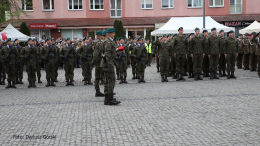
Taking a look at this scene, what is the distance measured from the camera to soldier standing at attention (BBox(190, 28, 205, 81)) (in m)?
16.2

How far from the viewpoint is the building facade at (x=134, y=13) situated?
39.7m

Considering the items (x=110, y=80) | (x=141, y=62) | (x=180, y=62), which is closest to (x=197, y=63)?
(x=180, y=62)

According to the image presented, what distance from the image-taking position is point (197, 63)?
53.3ft

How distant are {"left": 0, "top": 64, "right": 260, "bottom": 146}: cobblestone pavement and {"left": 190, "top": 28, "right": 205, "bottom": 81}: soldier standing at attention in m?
4.03

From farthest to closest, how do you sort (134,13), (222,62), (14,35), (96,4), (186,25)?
(96,4)
(134,13)
(14,35)
(186,25)
(222,62)

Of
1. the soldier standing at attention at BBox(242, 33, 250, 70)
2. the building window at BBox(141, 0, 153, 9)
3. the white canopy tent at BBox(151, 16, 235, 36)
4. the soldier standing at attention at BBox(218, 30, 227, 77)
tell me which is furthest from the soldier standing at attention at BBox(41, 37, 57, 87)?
the building window at BBox(141, 0, 153, 9)

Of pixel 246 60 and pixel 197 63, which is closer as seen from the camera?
pixel 197 63

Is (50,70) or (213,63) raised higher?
(213,63)

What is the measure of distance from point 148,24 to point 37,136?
3414 centimetres

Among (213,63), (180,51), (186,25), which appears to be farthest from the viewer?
(186,25)

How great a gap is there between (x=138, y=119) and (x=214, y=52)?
9.40 metres

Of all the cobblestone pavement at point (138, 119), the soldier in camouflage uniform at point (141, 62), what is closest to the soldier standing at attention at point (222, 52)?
the soldier in camouflage uniform at point (141, 62)

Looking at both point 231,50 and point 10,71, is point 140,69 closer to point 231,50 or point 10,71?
point 231,50

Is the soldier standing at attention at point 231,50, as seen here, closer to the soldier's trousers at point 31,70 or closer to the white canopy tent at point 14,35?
the soldier's trousers at point 31,70
